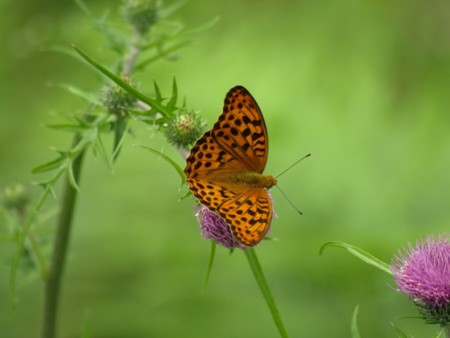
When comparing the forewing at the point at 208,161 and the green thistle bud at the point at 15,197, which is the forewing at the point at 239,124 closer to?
the forewing at the point at 208,161

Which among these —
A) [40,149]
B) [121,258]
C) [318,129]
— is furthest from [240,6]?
[121,258]

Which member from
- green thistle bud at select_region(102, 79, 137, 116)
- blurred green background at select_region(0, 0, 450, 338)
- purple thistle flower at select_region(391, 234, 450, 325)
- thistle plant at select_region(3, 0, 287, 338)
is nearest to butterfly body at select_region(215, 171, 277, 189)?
thistle plant at select_region(3, 0, 287, 338)

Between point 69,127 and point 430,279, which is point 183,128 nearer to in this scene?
point 69,127

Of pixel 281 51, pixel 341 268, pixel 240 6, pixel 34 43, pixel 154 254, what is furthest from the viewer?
pixel 240 6

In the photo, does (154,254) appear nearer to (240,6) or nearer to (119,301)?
(119,301)

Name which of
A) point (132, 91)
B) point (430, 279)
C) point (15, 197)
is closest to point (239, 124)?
point (132, 91)
